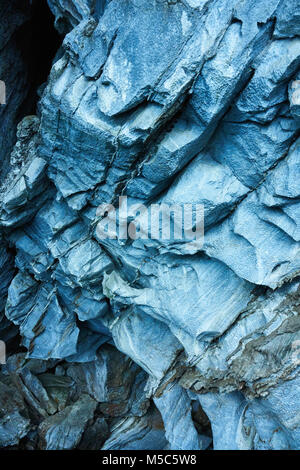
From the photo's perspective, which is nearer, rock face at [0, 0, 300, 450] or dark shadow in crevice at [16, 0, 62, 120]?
rock face at [0, 0, 300, 450]

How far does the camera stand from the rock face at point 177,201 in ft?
21.4

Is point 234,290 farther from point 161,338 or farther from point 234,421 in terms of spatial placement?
point 234,421

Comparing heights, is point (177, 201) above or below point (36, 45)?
below

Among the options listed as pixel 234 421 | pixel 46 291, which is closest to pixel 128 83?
pixel 46 291

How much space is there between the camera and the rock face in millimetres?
6535

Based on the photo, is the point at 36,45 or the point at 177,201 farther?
the point at 36,45

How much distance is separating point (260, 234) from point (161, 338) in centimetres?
431

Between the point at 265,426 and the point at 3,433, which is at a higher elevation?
the point at 3,433

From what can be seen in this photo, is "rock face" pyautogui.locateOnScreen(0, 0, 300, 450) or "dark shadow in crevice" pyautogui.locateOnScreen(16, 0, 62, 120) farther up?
"dark shadow in crevice" pyautogui.locateOnScreen(16, 0, 62, 120)

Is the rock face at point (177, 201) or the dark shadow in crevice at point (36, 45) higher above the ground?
the dark shadow in crevice at point (36, 45)

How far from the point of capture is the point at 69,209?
969 centimetres

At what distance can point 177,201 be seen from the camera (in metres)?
7.70

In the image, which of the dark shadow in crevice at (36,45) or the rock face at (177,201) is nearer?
the rock face at (177,201)

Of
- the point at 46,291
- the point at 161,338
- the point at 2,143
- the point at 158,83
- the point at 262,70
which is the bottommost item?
the point at 161,338
